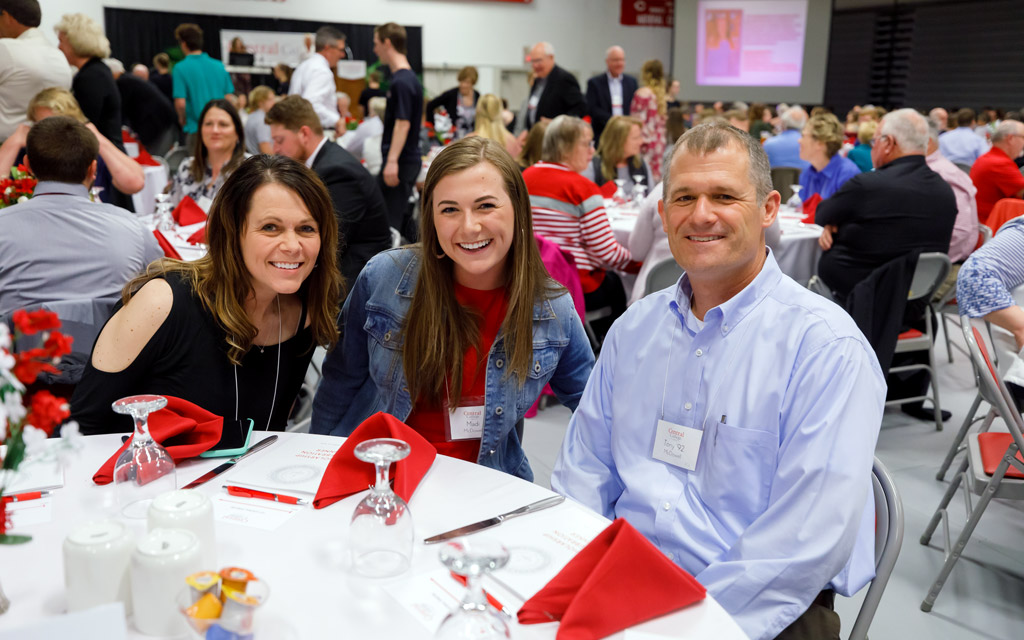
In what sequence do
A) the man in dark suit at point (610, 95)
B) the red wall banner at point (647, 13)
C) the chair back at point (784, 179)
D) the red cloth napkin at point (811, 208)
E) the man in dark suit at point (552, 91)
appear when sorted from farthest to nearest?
1. the red wall banner at point (647, 13)
2. the man in dark suit at point (610, 95)
3. the man in dark suit at point (552, 91)
4. the chair back at point (784, 179)
5. the red cloth napkin at point (811, 208)

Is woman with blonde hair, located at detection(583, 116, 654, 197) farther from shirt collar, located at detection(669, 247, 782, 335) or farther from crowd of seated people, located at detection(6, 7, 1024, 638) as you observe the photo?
shirt collar, located at detection(669, 247, 782, 335)

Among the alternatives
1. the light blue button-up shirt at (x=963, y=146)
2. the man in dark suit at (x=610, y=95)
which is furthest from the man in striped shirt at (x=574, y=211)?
the light blue button-up shirt at (x=963, y=146)

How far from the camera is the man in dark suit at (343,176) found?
394 centimetres

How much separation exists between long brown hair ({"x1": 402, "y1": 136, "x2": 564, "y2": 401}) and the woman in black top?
0.28m

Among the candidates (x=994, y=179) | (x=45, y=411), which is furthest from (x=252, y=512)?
(x=994, y=179)

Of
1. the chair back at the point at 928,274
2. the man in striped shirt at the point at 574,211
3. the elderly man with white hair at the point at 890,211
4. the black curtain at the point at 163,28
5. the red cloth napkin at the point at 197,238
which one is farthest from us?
the black curtain at the point at 163,28

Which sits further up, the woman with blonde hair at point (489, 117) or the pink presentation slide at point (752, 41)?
the pink presentation slide at point (752, 41)

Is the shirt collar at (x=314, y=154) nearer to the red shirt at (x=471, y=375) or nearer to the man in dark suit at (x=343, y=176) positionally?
the man in dark suit at (x=343, y=176)

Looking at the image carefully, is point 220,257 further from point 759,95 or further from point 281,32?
A: point 759,95

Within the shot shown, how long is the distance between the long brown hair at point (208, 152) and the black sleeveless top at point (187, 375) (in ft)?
8.25

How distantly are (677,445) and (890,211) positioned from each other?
9.55ft

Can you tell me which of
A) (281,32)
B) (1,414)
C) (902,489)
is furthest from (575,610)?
(281,32)

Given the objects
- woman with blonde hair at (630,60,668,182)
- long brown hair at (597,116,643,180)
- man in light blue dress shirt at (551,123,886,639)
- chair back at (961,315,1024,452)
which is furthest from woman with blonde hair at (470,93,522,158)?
man in light blue dress shirt at (551,123,886,639)

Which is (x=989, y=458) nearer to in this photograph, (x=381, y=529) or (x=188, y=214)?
(x=381, y=529)
